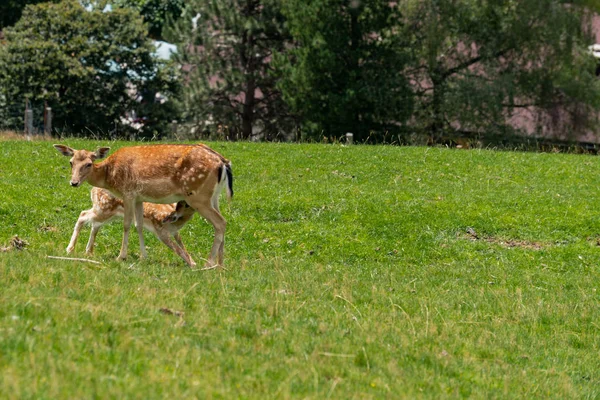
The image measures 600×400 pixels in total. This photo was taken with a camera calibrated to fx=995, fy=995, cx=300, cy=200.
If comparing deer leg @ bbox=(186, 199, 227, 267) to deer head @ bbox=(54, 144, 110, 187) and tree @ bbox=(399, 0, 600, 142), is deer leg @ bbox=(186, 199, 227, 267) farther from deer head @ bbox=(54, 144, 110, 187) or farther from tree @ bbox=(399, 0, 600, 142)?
tree @ bbox=(399, 0, 600, 142)

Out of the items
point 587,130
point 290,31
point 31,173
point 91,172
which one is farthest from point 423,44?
point 91,172

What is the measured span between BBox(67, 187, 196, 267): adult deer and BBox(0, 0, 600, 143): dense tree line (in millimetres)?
19909

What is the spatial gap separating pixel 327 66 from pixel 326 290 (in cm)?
2326

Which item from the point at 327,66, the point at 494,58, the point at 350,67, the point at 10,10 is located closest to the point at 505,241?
the point at 327,66

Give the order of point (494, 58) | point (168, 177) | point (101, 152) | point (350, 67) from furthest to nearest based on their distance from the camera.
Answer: point (494, 58) → point (350, 67) → point (101, 152) → point (168, 177)

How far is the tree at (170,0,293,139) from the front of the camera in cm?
3781

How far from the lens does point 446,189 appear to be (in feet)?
67.4

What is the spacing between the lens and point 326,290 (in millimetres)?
11172

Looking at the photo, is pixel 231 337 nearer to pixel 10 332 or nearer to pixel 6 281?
pixel 10 332

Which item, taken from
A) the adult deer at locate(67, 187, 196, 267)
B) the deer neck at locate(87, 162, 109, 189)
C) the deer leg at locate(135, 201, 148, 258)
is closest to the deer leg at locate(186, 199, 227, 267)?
the adult deer at locate(67, 187, 196, 267)

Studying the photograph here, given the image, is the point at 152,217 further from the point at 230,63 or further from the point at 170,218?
the point at 230,63

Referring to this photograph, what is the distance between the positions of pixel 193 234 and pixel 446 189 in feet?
21.4

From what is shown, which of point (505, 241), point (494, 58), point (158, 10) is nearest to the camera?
point (505, 241)

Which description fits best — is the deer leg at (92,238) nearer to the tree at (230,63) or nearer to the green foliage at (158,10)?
the tree at (230,63)
